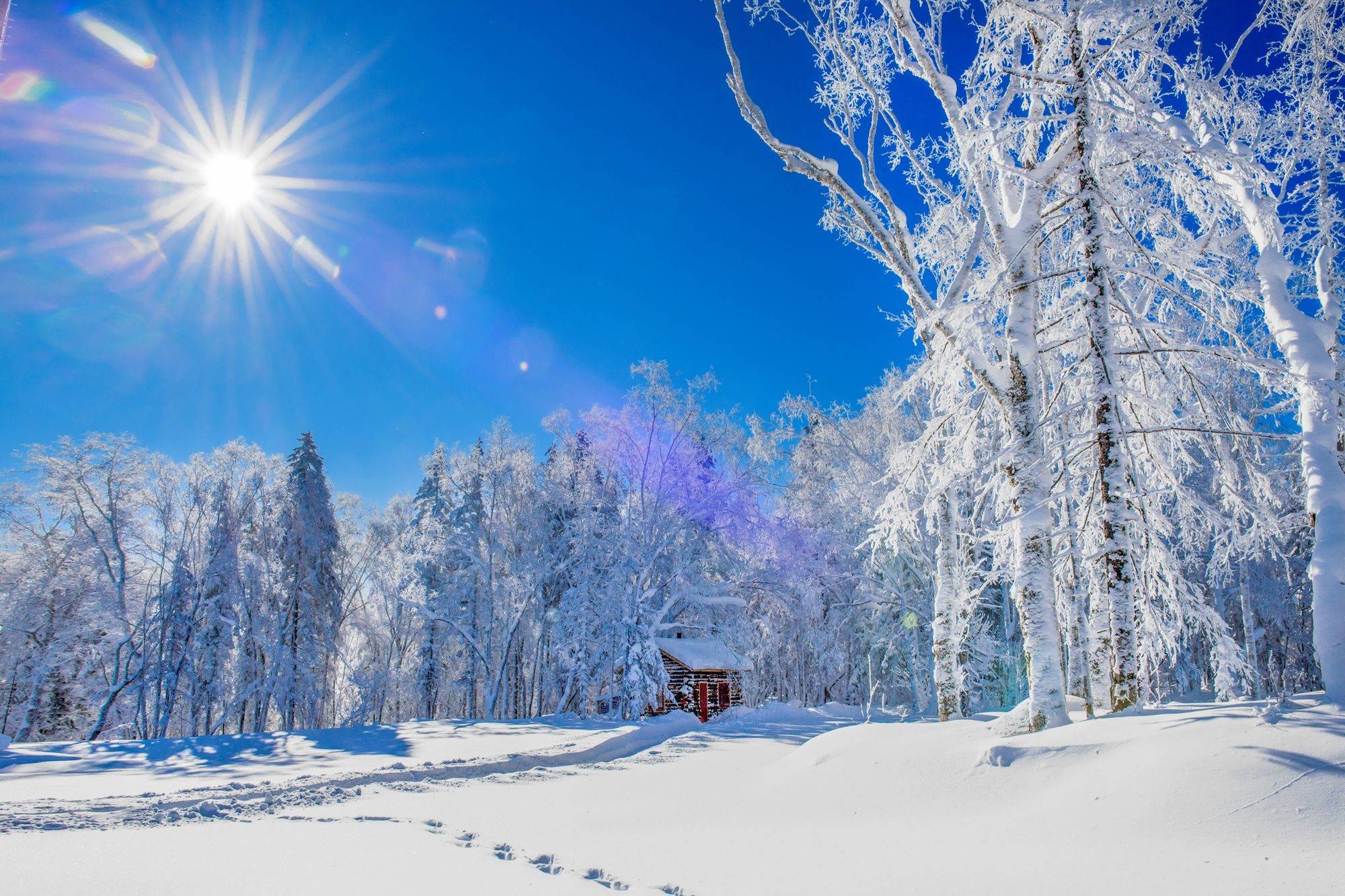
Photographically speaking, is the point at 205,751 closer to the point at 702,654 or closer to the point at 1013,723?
the point at 1013,723

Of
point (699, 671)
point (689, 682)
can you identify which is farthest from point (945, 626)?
point (689, 682)

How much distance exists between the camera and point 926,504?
9250mm

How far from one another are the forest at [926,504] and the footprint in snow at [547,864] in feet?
16.9

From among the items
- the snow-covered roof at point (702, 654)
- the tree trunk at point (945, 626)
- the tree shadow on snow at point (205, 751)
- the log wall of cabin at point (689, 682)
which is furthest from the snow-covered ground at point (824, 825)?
the log wall of cabin at point (689, 682)

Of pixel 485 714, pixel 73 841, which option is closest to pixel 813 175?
pixel 73 841

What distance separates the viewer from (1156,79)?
8.47m

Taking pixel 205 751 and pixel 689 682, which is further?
pixel 689 682

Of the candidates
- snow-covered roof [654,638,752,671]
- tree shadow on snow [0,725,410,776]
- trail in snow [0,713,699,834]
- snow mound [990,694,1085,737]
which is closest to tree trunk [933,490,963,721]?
snow mound [990,694,1085,737]

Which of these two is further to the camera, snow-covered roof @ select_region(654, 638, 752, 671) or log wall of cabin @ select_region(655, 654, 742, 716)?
log wall of cabin @ select_region(655, 654, 742, 716)

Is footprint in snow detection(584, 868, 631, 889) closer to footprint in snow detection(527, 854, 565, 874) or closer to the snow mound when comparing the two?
footprint in snow detection(527, 854, 565, 874)

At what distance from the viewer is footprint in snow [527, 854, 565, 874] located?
169 inches

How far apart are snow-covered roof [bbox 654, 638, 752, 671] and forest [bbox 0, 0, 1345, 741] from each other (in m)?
1.03

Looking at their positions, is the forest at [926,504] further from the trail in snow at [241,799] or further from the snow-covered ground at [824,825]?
the trail in snow at [241,799]

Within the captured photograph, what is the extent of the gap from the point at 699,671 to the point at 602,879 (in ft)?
83.3
